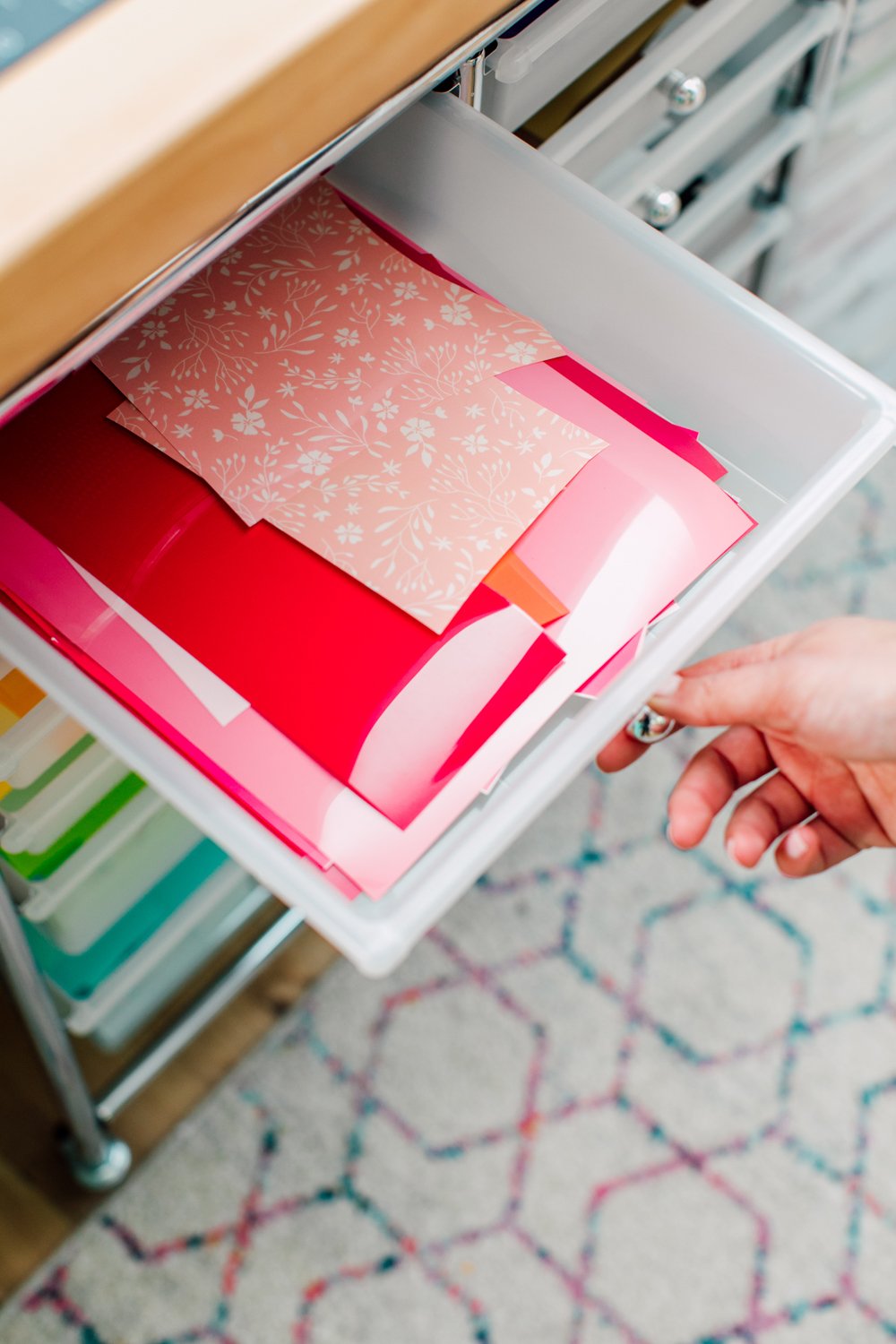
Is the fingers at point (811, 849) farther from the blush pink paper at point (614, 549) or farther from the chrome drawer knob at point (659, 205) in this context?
the chrome drawer knob at point (659, 205)

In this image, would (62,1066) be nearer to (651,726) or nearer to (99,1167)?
(99,1167)

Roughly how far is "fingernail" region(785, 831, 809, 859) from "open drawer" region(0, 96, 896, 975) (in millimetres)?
213

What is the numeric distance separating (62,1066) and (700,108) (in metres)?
0.81

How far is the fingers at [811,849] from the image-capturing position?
74 centimetres

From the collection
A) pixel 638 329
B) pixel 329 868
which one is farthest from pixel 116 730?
pixel 638 329

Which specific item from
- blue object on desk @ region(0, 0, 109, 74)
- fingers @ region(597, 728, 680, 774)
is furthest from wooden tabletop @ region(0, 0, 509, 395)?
fingers @ region(597, 728, 680, 774)

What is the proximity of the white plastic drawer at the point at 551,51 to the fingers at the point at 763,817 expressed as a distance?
0.45m

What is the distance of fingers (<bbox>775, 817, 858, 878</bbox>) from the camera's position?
0.74 meters

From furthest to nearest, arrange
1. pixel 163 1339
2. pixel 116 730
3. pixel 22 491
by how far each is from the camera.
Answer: pixel 163 1339 < pixel 22 491 < pixel 116 730

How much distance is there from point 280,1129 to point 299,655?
66cm

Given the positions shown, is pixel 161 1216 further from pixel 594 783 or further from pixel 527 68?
pixel 527 68

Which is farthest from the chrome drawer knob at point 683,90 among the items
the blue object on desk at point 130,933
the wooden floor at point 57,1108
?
the wooden floor at point 57,1108

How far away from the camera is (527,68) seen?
63cm

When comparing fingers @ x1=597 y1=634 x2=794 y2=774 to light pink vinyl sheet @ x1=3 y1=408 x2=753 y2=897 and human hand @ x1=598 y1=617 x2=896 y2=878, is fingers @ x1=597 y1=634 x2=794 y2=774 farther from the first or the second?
light pink vinyl sheet @ x1=3 y1=408 x2=753 y2=897
